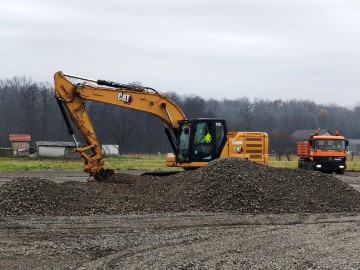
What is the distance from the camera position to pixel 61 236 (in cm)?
1012

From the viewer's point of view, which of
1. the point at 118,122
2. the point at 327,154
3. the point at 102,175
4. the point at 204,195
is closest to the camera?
the point at 204,195

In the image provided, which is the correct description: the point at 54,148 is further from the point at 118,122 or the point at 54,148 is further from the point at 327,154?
the point at 327,154

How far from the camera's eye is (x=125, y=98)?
2105cm

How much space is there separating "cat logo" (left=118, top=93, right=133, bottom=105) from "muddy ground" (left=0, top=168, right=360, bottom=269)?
8535 millimetres

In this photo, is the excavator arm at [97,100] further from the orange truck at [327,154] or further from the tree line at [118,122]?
the tree line at [118,122]

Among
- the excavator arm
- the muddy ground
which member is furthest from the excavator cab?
the muddy ground

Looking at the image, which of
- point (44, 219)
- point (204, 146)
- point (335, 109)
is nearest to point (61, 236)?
point (44, 219)

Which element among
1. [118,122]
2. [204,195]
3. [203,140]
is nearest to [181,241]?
[204,195]

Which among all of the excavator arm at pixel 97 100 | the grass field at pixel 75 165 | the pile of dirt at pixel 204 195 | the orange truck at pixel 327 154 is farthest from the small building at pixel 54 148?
the pile of dirt at pixel 204 195

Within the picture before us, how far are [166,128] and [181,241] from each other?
41.6ft

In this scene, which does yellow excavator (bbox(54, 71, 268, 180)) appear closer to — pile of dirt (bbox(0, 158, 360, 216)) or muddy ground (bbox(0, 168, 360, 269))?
pile of dirt (bbox(0, 158, 360, 216))

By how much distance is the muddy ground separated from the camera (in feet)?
26.3

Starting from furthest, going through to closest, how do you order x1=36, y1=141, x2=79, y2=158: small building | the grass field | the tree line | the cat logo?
the tree line < x1=36, y1=141, x2=79, y2=158: small building < the grass field < the cat logo

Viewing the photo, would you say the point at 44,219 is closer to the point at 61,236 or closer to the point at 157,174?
the point at 61,236
